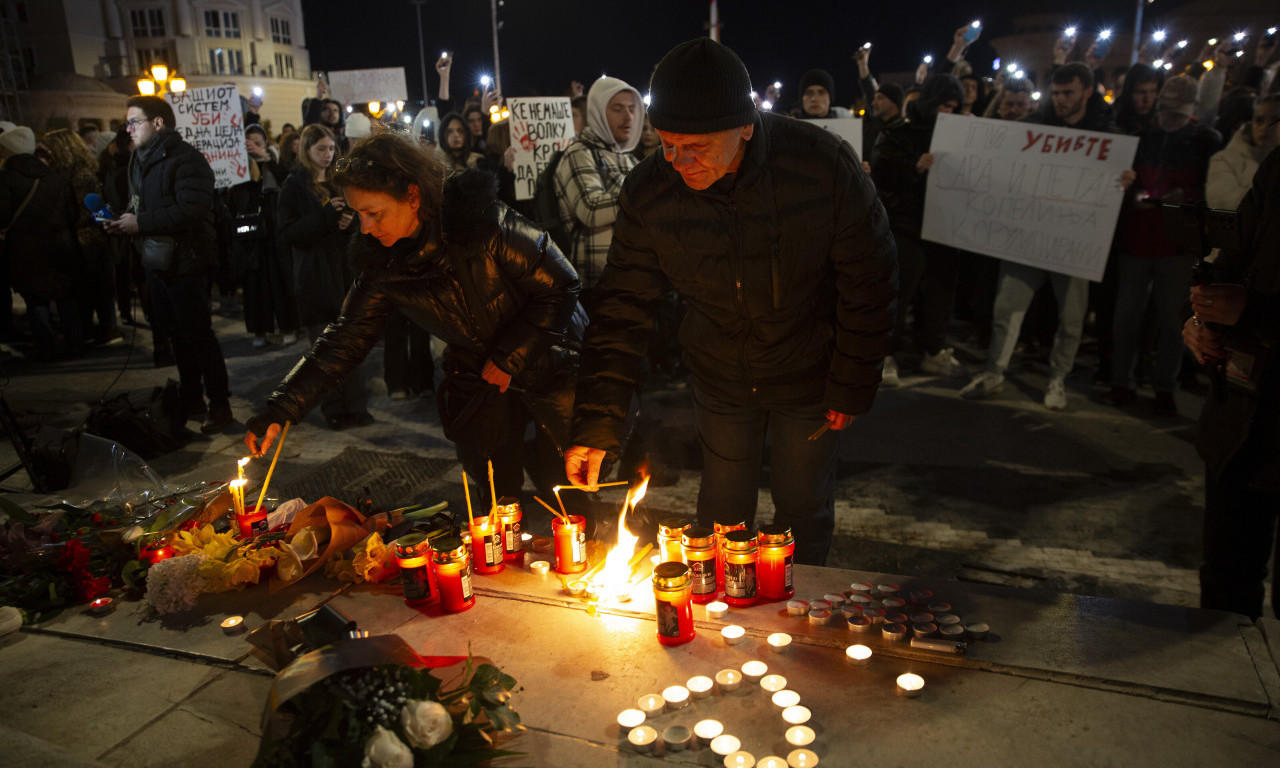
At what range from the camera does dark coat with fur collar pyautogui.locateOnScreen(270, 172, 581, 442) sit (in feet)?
11.0

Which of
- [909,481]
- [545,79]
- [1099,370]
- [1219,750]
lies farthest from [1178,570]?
[545,79]

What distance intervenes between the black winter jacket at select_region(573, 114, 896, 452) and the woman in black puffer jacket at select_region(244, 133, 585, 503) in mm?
636

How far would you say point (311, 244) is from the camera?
6.07 metres

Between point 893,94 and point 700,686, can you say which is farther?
point 893,94

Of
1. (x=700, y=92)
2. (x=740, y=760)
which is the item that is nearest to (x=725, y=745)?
(x=740, y=760)

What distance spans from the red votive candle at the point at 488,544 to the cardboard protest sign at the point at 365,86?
43.2 feet

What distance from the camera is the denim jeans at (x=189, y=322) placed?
6.07 m

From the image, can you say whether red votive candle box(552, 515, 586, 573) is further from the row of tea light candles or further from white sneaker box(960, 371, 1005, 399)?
white sneaker box(960, 371, 1005, 399)

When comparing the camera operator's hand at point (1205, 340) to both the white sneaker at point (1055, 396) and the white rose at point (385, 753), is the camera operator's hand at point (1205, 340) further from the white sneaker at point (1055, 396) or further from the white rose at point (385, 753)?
the white sneaker at point (1055, 396)

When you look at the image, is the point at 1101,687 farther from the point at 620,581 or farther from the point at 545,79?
the point at 545,79

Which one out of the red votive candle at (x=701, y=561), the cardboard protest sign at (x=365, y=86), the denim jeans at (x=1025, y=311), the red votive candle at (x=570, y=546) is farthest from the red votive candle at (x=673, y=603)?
the cardboard protest sign at (x=365, y=86)

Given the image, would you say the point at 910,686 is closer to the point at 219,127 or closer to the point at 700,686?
the point at 700,686

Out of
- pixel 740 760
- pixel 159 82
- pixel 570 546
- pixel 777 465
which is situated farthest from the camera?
pixel 159 82

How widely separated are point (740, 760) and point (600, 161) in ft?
12.8
